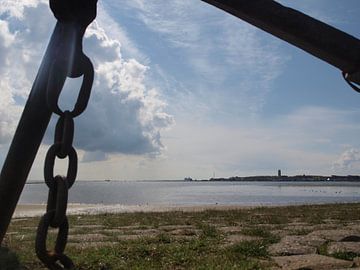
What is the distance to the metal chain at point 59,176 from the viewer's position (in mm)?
1598

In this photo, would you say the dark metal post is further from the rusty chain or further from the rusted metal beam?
the rusted metal beam

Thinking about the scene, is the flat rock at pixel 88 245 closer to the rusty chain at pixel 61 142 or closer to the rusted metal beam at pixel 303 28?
the rusted metal beam at pixel 303 28

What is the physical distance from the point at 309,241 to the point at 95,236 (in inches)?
151

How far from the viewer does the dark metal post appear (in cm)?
226

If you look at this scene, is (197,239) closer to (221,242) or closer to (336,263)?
(221,242)

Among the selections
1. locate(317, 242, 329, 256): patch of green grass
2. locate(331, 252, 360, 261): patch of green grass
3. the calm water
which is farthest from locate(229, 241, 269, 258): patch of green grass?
the calm water

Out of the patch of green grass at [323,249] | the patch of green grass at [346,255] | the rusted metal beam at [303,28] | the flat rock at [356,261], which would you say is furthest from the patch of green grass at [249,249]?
the rusted metal beam at [303,28]

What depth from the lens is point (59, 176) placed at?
1.67m

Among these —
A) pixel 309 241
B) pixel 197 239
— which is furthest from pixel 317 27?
pixel 197 239

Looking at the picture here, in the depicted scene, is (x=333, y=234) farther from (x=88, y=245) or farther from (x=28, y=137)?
(x=28, y=137)

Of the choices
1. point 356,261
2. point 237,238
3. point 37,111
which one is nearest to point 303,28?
point 37,111

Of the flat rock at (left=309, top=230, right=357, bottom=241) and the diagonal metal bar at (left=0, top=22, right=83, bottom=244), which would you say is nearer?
the diagonal metal bar at (left=0, top=22, right=83, bottom=244)

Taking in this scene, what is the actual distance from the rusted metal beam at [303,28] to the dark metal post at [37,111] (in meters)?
0.80

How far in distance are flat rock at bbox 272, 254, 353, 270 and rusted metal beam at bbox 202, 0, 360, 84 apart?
318cm
